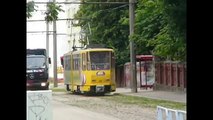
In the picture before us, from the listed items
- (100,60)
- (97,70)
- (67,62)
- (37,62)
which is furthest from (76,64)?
(67,62)

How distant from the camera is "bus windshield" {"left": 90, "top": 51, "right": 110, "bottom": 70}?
3142 centimetres

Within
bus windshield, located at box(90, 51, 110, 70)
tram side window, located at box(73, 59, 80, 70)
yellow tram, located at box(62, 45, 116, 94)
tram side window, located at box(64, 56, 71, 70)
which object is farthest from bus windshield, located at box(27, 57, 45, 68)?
bus windshield, located at box(90, 51, 110, 70)

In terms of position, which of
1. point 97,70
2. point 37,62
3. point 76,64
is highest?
point 37,62

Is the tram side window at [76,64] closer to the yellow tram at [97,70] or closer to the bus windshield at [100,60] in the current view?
the yellow tram at [97,70]

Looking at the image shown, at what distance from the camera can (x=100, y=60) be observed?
104ft

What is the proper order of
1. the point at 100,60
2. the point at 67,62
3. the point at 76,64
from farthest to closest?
1. the point at 67,62
2. the point at 76,64
3. the point at 100,60

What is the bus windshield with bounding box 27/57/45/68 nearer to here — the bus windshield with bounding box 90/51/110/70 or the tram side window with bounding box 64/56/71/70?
the tram side window with bounding box 64/56/71/70

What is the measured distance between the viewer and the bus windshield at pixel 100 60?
103 ft

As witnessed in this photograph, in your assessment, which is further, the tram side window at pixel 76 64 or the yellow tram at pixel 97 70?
the tram side window at pixel 76 64

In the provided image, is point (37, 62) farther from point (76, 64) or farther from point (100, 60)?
point (100, 60)

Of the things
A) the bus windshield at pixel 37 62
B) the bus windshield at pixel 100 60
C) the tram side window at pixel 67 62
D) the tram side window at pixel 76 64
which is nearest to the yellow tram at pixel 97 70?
the bus windshield at pixel 100 60

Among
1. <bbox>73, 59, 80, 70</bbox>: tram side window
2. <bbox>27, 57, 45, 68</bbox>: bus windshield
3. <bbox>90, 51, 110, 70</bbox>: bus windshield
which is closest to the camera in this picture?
<bbox>90, 51, 110, 70</bbox>: bus windshield

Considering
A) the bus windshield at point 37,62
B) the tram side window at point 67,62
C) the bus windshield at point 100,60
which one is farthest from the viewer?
the tram side window at point 67,62
